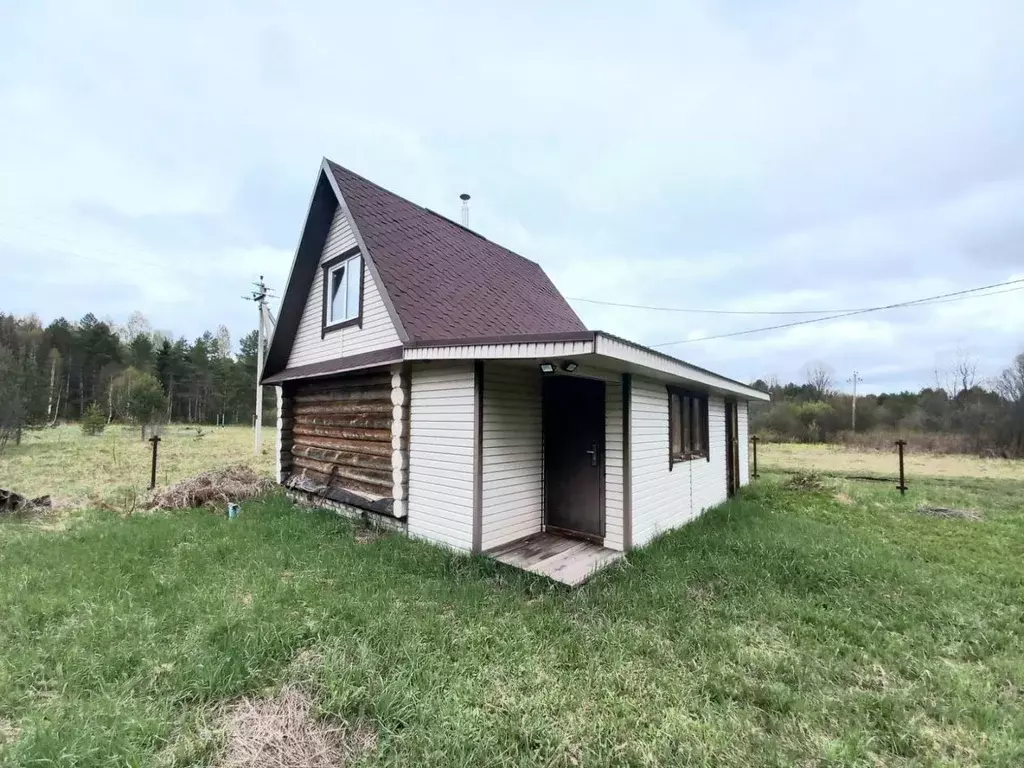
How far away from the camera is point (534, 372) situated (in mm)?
5914

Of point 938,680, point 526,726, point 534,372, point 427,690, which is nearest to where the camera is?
point 526,726

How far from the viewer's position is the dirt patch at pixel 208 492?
750cm

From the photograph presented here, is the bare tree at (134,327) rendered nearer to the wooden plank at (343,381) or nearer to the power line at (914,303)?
the wooden plank at (343,381)

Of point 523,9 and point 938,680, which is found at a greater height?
point 523,9

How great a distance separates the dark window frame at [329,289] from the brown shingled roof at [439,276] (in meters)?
0.58

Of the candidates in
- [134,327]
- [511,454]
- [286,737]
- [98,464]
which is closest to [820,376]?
[511,454]

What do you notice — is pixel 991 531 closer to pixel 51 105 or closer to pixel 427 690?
pixel 427 690

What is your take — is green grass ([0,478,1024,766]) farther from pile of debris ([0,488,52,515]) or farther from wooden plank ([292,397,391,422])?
pile of debris ([0,488,52,515])

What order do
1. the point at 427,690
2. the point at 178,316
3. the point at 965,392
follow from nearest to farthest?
the point at 427,690, the point at 965,392, the point at 178,316

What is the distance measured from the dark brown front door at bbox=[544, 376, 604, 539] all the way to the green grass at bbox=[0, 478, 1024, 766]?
887mm

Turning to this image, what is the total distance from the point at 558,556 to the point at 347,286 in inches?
216

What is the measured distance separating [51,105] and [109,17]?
4137 millimetres

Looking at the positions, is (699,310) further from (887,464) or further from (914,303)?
(887,464)

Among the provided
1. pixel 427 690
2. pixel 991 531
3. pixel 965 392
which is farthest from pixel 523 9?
pixel 965 392
